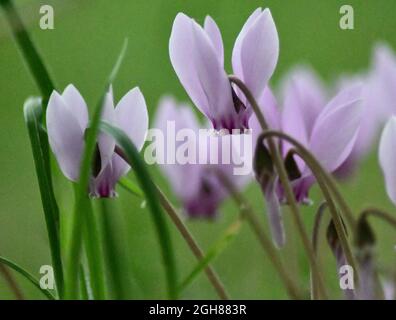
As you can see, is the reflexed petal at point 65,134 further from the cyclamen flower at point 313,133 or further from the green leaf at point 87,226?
the cyclamen flower at point 313,133

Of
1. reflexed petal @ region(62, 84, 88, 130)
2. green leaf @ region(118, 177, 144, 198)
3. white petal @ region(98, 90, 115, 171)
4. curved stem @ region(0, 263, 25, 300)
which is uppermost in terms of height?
reflexed petal @ region(62, 84, 88, 130)

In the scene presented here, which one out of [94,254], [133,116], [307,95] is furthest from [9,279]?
[307,95]

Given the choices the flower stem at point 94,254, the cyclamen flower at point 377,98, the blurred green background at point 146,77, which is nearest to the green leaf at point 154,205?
the flower stem at point 94,254

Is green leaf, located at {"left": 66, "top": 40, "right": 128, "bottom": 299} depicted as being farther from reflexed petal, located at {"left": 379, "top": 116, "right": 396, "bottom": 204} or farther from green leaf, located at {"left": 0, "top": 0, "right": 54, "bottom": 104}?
reflexed petal, located at {"left": 379, "top": 116, "right": 396, "bottom": 204}

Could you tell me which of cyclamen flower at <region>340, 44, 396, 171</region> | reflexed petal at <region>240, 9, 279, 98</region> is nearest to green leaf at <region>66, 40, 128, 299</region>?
reflexed petal at <region>240, 9, 279, 98</region>

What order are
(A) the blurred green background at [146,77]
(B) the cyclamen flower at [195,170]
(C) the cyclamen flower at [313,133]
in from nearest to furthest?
(C) the cyclamen flower at [313,133]
(B) the cyclamen flower at [195,170]
(A) the blurred green background at [146,77]

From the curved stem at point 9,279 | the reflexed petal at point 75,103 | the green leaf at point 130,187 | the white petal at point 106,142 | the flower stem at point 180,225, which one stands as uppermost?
the reflexed petal at point 75,103
